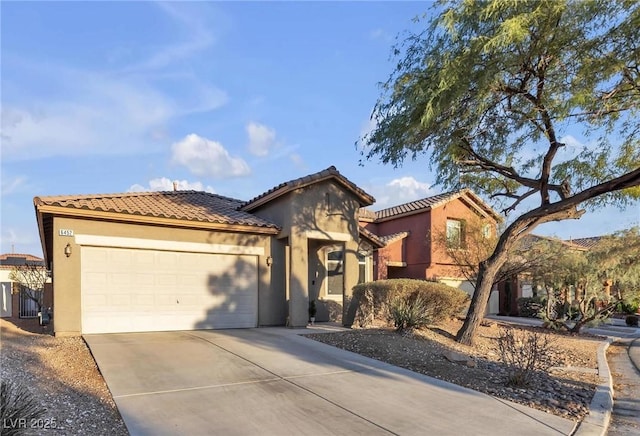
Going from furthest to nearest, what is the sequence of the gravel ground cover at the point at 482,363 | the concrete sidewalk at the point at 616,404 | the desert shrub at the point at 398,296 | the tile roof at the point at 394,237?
the tile roof at the point at 394,237 < the desert shrub at the point at 398,296 < the gravel ground cover at the point at 482,363 < the concrete sidewalk at the point at 616,404

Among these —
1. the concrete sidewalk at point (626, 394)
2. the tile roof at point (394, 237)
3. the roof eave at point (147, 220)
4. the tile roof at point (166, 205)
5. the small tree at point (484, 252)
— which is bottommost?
the concrete sidewalk at point (626, 394)

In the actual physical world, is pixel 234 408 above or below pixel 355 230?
below

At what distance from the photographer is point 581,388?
26.4 feet

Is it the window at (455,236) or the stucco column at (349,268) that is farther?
the window at (455,236)

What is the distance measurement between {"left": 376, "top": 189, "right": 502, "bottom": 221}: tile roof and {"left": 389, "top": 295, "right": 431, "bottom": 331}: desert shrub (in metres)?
11.0

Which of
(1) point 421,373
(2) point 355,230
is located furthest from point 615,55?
(2) point 355,230

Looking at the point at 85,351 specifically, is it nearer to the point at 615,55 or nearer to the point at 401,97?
the point at 401,97

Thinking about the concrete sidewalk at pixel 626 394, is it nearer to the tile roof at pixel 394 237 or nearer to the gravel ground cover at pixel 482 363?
the gravel ground cover at pixel 482 363

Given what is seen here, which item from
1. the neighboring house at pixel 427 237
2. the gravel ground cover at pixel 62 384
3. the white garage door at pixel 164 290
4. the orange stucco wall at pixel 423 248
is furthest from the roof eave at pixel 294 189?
the orange stucco wall at pixel 423 248

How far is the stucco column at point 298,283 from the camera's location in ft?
44.8

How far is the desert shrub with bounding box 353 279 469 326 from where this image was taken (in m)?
13.0

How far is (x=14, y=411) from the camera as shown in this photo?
421 centimetres

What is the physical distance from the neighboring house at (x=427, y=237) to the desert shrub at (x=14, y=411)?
19.2 metres

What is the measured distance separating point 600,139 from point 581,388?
678cm
